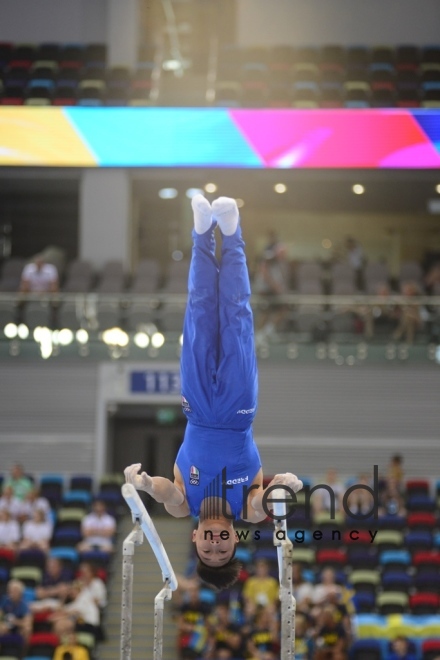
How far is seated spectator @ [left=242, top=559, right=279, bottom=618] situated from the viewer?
11.7 meters

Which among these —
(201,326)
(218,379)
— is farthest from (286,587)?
(201,326)

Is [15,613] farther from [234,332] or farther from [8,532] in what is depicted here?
[234,332]

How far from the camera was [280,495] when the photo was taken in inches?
221

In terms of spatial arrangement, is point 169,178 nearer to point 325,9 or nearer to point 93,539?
point 325,9

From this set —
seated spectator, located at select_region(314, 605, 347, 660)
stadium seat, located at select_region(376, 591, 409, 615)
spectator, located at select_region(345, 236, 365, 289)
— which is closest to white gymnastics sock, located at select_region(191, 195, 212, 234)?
seated spectator, located at select_region(314, 605, 347, 660)

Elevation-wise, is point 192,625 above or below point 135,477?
below

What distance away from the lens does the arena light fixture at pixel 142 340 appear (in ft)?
51.7

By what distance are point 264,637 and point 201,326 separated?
5.37 metres

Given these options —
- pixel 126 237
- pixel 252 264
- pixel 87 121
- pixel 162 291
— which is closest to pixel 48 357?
pixel 162 291

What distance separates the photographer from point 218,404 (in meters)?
6.61

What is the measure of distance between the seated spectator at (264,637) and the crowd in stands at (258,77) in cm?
1032

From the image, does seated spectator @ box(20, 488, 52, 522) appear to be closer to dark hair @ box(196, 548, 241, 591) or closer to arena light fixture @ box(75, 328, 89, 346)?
arena light fixture @ box(75, 328, 89, 346)

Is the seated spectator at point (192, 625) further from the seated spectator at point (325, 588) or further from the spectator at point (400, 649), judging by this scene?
the spectator at point (400, 649)

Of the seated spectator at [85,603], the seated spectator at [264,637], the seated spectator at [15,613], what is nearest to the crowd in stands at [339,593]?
the seated spectator at [264,637]
